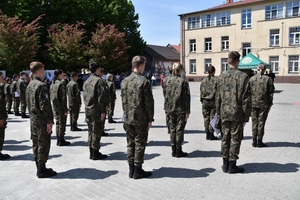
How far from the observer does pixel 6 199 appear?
4.28m

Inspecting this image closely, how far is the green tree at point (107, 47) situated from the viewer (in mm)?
28656

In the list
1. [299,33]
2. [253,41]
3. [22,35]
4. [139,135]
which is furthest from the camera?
[253,41]

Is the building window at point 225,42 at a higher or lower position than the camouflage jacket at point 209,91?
higher

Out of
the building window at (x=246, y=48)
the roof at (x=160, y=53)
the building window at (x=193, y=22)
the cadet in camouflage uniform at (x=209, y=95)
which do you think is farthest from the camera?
the roof at (x=160, y=53)

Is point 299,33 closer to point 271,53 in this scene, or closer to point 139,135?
point 271,53

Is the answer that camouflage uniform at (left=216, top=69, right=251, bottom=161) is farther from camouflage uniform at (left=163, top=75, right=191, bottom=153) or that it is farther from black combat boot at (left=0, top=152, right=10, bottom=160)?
black combat boot at (left=0, top=152, right=10, bottom=160)

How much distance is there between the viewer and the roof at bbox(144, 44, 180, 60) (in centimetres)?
5228

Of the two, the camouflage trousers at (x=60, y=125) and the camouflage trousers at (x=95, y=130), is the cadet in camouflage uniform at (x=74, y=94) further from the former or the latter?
the camouflage trousers at (x=95, y=130)

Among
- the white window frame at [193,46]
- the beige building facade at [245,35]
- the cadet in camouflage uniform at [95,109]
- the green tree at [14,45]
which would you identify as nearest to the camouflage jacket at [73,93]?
the cadet in camouflage uniform at [95,109]

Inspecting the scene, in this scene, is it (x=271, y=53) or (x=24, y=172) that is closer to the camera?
(x=24, y=172)

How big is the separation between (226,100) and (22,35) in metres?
21.6

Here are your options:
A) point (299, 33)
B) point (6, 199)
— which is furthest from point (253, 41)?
point (6, 199)

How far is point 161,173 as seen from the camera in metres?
5.23

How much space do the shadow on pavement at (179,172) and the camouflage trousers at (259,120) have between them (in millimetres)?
2186
